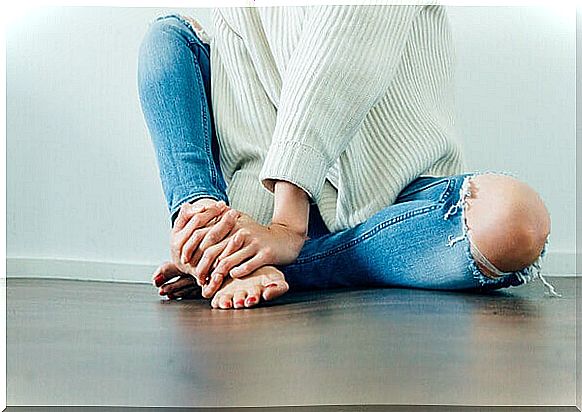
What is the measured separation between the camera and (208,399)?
1.70ft

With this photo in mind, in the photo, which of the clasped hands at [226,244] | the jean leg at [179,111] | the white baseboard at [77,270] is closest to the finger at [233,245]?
the clasped hands at [226,244]

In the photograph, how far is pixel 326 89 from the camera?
81cm

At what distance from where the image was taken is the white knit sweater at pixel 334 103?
812 millimetres

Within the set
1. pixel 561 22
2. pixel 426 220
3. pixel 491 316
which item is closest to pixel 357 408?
pixel 491 316

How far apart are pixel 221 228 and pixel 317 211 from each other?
201 mm

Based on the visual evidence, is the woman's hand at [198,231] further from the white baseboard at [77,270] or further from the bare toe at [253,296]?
the white baseboard at [77,270]

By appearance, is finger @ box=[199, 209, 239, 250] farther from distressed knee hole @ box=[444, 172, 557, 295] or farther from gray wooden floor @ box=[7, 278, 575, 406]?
distressed knee hole @ box=[444, 172, 557, 295]

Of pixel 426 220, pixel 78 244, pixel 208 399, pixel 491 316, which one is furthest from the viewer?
pixel 78 244

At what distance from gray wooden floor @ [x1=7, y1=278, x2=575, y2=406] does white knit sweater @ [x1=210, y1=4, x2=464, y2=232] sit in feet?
0.46

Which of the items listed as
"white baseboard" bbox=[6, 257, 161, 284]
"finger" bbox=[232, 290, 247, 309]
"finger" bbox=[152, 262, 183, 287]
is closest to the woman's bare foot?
"finger" bbox=[232, 290, 247, 309]

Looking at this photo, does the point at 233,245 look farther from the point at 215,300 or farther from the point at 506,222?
the point at 506,222

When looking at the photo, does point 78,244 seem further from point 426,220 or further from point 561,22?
point 561,22

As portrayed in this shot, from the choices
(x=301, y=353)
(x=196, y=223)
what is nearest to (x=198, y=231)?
(x=196, y=223)

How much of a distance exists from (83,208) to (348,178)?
1.05 ft
